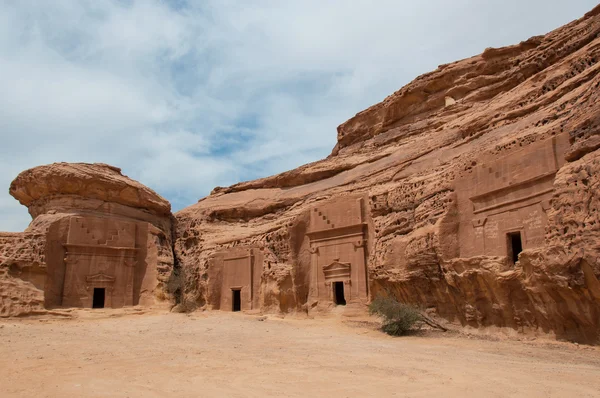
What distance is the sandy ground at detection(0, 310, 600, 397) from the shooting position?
25.5 feet

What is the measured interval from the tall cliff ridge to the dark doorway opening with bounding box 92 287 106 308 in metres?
3.96

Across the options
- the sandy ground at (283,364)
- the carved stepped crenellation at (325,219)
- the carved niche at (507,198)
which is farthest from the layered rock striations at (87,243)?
the carved niche at (507,198)

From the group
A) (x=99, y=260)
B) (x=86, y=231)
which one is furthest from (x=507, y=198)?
(x=86, y=231)

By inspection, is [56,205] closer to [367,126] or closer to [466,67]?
[367,126]

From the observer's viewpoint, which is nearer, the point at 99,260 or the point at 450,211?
the point at 450,211

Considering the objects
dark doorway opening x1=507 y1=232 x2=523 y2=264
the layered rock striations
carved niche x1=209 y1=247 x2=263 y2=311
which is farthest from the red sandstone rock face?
dark doorway opening x1=507 y1=232 x2=523 y2=264

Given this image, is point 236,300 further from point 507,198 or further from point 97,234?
point 507,198

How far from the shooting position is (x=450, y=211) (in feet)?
50.5

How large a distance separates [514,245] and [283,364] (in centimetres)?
745

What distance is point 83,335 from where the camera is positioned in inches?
630

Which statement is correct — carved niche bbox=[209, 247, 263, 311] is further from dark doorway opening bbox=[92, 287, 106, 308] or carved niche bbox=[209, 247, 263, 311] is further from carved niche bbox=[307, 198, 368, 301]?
dark doorway opening bbox=[92, 287, 106, 308]

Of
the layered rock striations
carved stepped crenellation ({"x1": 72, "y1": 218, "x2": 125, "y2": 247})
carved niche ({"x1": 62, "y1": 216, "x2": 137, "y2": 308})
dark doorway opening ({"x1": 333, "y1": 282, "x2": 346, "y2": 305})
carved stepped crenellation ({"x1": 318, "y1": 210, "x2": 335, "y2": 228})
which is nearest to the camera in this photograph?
dark doorway opening ({"x1": 333, "y1": 282, "x2": 346, "y2": 305})

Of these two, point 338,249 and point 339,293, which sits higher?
point 338,249

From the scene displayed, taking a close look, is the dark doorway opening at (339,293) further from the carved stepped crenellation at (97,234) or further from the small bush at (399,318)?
the carved stepped crenellation at (97,234)
